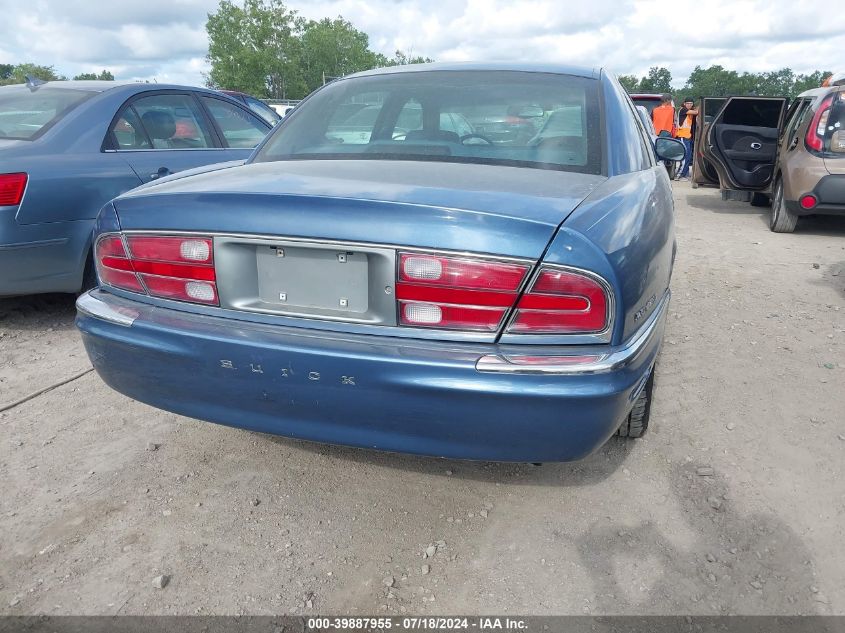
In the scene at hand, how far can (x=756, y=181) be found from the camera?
8.34 m

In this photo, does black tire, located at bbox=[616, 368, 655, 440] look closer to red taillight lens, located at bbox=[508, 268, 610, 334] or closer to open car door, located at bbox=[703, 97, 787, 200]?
red taillight lens, located at bbox=[508, 268, 610, 334]

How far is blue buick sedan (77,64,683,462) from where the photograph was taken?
1.71 m

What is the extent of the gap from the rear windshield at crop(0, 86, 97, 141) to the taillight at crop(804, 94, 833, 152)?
6.64 metres

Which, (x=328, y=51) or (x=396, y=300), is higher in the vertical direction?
(x=328, y=51)

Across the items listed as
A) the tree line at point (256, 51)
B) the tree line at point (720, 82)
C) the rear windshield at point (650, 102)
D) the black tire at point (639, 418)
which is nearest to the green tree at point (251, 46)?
the tree line at point (256, 51)

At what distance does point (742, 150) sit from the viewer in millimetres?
8562

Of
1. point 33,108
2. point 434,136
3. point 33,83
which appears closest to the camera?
point 434,136

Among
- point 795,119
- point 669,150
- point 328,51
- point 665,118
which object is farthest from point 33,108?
point 328,51

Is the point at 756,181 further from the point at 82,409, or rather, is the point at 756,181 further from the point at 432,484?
the point at 82,409

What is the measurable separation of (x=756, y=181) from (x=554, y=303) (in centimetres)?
786

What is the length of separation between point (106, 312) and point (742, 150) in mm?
8540

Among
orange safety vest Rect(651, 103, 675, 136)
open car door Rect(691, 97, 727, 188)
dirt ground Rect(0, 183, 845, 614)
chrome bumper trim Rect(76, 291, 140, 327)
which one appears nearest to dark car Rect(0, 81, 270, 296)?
dirt ground Rect(0, 183, 845, 614)

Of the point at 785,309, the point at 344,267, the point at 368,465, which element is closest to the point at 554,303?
the point at 344,267

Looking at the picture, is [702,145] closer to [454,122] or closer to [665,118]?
[665,118]
